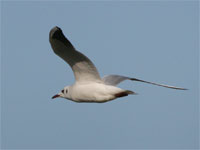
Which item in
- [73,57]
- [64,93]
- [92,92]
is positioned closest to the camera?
[73,57]

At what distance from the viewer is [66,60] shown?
1154 cm

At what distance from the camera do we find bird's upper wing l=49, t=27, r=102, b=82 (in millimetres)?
10781

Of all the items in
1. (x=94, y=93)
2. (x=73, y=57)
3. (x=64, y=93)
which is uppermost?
(x=73, y=57)

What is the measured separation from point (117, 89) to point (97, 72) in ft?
2.78

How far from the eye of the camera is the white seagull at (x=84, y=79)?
10922mm

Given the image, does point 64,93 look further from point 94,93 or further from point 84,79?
point 94,93

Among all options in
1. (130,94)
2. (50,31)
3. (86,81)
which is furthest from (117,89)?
(50,31)

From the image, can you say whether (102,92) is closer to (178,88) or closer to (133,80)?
(133,80)

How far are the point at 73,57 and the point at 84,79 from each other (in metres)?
0.79

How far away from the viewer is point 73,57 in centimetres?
1132

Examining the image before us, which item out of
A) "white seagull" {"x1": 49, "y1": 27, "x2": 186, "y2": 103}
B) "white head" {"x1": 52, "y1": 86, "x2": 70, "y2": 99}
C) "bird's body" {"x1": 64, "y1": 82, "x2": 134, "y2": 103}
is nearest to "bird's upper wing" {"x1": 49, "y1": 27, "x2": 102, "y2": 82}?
"white seagull" {"x1": 49, "y1": 27, "x2": 186, "y2": 103}

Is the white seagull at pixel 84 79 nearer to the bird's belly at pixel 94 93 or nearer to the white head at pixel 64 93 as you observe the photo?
the bird's belly at pixel 94 93

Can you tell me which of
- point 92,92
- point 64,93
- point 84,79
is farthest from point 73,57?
point 64,93

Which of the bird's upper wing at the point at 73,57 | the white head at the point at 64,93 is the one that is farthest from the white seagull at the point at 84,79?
the white head at the point at 64,93
